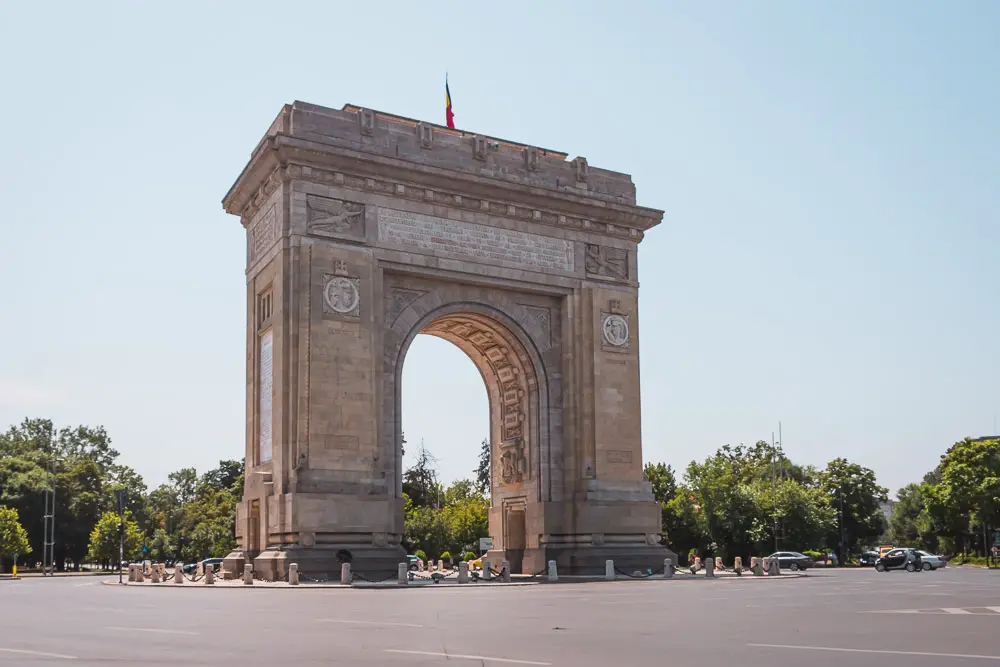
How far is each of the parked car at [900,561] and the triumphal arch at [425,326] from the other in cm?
1674

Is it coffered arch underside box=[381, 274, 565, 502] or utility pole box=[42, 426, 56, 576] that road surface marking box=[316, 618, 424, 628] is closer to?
coffered arch underside box=[381, 274, 565, 502]

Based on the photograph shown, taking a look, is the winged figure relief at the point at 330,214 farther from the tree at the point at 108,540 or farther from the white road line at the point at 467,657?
the tree at the point at 108,540

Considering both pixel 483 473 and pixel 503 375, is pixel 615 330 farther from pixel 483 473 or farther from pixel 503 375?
pixel 483 473

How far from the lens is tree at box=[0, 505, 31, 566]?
7975 cm

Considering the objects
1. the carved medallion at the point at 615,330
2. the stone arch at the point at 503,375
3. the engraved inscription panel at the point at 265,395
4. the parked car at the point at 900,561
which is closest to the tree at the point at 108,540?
the engraved inscription panel at the point at 265,395

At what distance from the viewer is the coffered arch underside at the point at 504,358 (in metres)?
43.8

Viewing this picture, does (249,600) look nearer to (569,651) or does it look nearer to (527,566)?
(569,651)

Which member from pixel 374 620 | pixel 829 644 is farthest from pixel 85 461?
pixel 829 644

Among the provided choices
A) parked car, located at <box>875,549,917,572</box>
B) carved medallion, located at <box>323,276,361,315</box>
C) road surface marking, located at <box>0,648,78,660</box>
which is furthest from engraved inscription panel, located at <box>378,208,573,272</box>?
road surface marking, located at <box>0,648,78,660</box>

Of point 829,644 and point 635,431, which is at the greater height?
point 635,431

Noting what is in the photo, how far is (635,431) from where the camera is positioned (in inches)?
1876

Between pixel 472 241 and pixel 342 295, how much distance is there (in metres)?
6.61

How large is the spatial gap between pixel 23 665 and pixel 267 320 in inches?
1300

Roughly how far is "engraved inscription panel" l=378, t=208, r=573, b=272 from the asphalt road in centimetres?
2119
